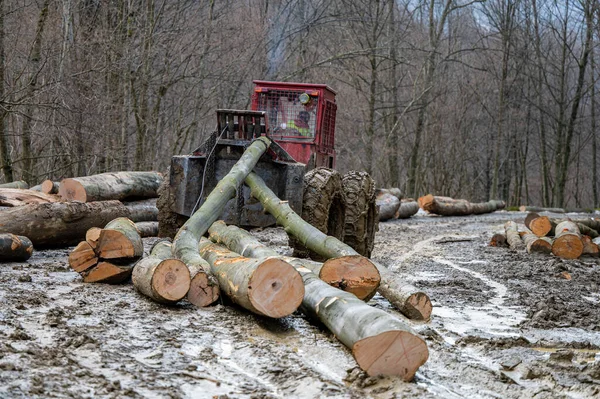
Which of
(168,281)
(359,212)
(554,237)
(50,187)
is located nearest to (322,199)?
(359,212)

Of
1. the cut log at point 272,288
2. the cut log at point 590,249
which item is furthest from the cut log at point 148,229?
the cut log at point 590,249

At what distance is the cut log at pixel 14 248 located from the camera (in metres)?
7.71

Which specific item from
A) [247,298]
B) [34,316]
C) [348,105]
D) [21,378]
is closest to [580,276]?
[247,298]

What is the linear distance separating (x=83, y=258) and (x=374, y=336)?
3.51 meters

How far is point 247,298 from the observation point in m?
5.13

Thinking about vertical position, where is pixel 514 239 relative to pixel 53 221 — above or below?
below

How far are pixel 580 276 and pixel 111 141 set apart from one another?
40.7 feet

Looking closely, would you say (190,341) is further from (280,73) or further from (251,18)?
(280,73)

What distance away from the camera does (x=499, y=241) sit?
1309 centimetres

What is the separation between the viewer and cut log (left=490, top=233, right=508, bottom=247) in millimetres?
13062

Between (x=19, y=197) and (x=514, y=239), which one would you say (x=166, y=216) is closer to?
(x=19, y=197)

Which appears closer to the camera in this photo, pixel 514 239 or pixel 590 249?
pixel 590 249

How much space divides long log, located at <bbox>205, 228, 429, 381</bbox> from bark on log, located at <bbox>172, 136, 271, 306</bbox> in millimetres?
1190

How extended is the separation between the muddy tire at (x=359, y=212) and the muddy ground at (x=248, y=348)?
200 centimetres
